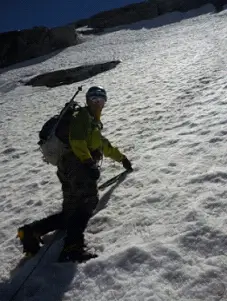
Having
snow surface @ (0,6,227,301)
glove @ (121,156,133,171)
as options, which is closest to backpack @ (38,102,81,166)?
snow surface @ (0,6,227,301)

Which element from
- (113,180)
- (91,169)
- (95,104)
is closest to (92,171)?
(91,169)

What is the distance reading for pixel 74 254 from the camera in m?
4.29

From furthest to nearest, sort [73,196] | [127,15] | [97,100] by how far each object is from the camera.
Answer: [127,15]
[97,100]
[73,196]

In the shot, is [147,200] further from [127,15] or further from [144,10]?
[144,10]

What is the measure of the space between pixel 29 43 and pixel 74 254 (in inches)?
1233

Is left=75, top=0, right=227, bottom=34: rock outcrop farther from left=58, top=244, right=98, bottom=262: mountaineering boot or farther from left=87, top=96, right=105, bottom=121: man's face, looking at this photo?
left=58, top=244, right=98, bottom=262: mountaineering boot

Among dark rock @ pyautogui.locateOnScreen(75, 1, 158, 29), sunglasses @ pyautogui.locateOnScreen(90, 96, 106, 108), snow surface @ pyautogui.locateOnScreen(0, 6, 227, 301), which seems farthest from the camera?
dark rock @ pyautogui.locateOnScreen(75, 1, 158, 29)

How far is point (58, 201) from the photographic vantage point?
6398mm

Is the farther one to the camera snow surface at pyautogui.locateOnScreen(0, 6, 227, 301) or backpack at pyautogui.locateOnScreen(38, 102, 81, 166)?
backpack at pyautogui.locateOnScreen(38, 102, 81, 166)

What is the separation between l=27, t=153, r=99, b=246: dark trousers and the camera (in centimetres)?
488

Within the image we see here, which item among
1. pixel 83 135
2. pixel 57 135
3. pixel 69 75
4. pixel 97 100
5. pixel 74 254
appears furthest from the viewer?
pixel 69 75

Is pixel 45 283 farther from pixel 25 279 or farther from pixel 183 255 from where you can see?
pixel 183 255

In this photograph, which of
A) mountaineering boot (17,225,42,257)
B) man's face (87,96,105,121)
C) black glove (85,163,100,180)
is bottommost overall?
mountaineering boot (17,225,42,257)

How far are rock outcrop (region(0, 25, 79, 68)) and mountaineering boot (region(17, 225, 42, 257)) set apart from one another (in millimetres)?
29303
